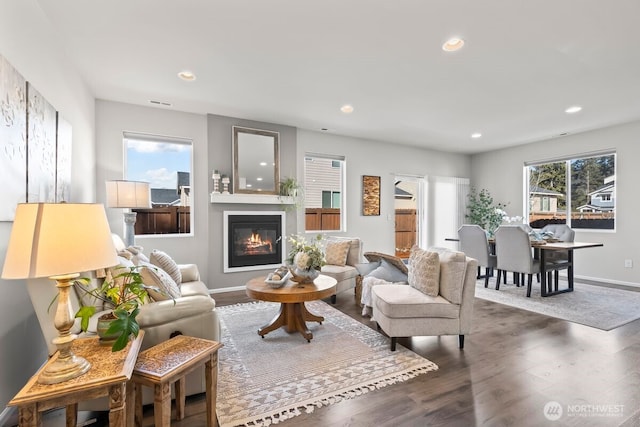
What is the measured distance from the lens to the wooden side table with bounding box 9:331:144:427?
3.55ft

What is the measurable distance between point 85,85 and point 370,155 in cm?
451

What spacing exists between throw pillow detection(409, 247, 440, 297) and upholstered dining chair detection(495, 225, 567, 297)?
2.33 metres

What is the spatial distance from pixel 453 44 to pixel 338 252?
2723mm

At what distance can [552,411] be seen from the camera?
1824 mm

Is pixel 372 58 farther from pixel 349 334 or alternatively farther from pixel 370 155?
pixel 370 155

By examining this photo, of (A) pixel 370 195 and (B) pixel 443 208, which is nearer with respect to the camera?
(A) pixel 370 195

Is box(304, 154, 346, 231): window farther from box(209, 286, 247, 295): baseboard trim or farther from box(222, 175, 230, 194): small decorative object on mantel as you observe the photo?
box(209, 286, 247, 295): baseboard trim

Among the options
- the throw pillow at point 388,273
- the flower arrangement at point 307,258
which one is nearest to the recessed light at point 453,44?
the flower arrangement at point 307,258

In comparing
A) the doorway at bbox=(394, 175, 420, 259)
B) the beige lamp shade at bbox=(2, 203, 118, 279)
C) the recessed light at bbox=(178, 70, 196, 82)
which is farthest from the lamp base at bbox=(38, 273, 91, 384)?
the doorway at bbox=(394, 175, 420, 259)

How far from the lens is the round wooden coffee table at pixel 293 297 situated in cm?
264

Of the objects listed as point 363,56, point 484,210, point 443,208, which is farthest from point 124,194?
point 484,210

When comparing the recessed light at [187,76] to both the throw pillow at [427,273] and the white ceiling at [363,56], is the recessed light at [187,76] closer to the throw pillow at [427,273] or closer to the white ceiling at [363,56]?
the white ceiling at [363,56]

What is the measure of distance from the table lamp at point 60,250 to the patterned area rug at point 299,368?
0.93 metres

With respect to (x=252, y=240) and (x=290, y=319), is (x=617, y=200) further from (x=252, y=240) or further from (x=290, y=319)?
(x=252, y=240)
